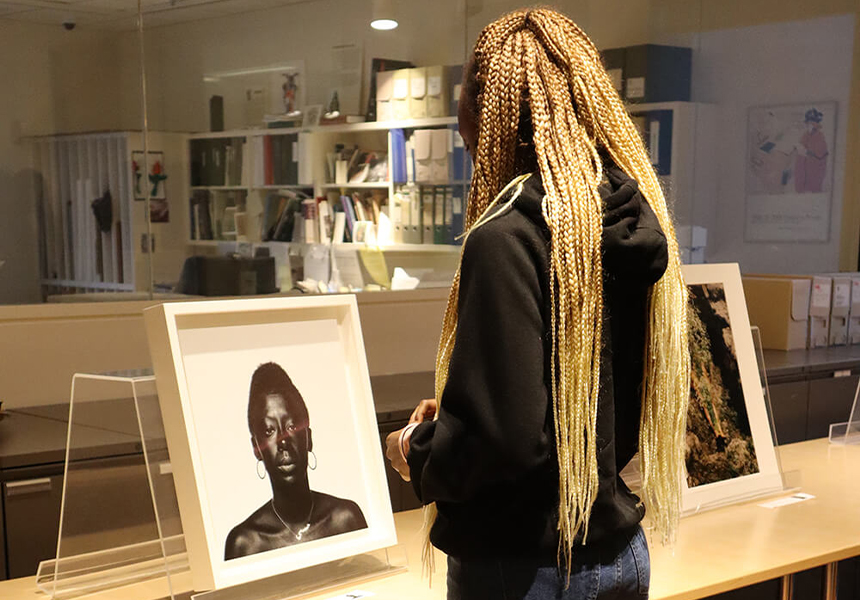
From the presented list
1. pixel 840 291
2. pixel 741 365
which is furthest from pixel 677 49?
pixel 741 365

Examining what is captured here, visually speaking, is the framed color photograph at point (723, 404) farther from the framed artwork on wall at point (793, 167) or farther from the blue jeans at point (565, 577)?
the framed artwork on wall at point (793, 167)

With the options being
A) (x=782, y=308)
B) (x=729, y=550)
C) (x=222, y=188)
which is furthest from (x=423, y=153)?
(x=729, y=550)

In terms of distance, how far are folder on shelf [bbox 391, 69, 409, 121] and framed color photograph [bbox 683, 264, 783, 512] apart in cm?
239

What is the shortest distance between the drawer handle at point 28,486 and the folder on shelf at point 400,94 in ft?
8.57

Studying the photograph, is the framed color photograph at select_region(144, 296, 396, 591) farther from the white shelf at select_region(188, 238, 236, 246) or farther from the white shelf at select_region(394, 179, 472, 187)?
the white shelf at select_region(394, 179, 472, 187)

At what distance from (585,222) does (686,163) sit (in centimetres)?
449

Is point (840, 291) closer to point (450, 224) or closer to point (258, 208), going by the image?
point (450, 224)

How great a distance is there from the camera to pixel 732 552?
2070 millimetres

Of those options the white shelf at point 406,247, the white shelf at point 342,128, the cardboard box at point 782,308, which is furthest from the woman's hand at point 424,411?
the cardboard box at point 782,308

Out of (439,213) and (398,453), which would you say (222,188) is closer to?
(439,213)

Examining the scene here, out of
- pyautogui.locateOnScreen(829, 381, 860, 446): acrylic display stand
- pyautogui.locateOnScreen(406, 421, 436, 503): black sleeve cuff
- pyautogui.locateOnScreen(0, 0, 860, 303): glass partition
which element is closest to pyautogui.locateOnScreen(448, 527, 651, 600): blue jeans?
pyautogui.locateOnScreen(406, 421, 436, 503): black sleeve cuff

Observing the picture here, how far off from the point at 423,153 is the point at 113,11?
1634 millimetres

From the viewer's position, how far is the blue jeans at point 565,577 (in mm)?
1211

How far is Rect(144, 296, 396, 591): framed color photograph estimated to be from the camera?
5.41 feet
